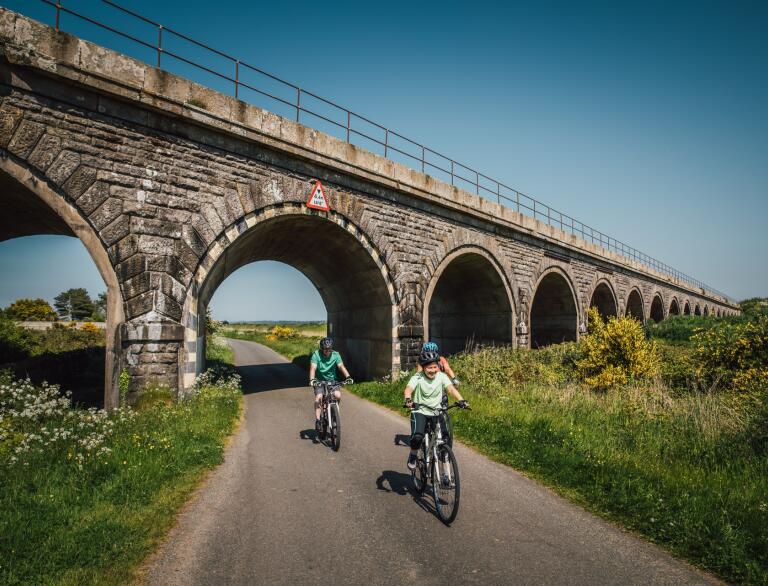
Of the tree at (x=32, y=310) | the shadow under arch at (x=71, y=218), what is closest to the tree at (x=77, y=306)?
the tree at (x=32, y=310)

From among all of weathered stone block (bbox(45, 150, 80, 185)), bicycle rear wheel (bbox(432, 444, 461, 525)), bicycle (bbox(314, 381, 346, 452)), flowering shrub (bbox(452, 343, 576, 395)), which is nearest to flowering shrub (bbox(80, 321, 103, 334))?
weathered stone block (bbox(45, 150, 80, 185))

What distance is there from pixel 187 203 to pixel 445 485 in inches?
302

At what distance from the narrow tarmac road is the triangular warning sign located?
21.8 ft

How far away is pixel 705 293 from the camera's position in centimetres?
5681

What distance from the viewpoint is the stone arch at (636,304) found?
1287 inches

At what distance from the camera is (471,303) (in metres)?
19.4

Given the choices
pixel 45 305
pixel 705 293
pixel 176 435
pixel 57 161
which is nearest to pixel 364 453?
pixel 176 435

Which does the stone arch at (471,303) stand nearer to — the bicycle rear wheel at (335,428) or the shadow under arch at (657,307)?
the bicycle rear wheel at (335,428)

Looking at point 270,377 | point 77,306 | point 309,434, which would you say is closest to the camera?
point 309,434

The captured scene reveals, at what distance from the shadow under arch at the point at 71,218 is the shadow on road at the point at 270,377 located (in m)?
4.83

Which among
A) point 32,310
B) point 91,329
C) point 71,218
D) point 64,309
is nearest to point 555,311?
point 71,218

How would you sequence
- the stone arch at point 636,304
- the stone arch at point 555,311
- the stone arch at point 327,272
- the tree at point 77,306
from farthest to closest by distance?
the tree at point 77,306, the stone arch at point 636,304, the stone arch at point 555,311, the stone arch at point 327,272

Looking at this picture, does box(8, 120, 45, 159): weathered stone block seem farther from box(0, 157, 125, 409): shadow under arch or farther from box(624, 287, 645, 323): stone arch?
box(624, 287, 645, 323): stone arch

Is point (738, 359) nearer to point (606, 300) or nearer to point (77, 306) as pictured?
point (606, 300)
